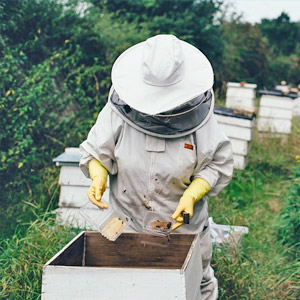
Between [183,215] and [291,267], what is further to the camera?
[291,267]

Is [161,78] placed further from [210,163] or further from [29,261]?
[29,261]

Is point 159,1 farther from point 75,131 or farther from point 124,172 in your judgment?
point 124,172

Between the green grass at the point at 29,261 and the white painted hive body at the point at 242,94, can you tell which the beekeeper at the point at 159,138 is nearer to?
the green grass at the point at 29,261

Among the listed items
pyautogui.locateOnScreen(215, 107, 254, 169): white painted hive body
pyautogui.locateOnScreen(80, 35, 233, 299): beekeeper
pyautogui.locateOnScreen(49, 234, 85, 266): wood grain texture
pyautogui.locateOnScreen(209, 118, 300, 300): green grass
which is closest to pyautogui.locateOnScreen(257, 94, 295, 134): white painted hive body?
pyautogui.locateOnScreen(209, 118, 300, 300): green grass

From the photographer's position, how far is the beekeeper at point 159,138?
2.29 m

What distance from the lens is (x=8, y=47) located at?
4.93 metres

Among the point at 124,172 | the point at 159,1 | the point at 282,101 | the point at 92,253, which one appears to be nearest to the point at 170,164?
the point at 124,172

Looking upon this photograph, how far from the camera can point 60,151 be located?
5.10 metres

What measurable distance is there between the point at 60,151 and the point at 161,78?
3.02m

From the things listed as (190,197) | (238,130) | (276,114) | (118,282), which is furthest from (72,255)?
(276,114)

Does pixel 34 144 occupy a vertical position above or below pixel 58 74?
below

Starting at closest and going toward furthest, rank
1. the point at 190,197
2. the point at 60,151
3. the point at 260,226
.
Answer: the point at 190,197
the point at 260,226
the point at 60,151

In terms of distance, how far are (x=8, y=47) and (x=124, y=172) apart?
9.77ft

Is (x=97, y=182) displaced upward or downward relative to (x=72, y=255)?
upward
